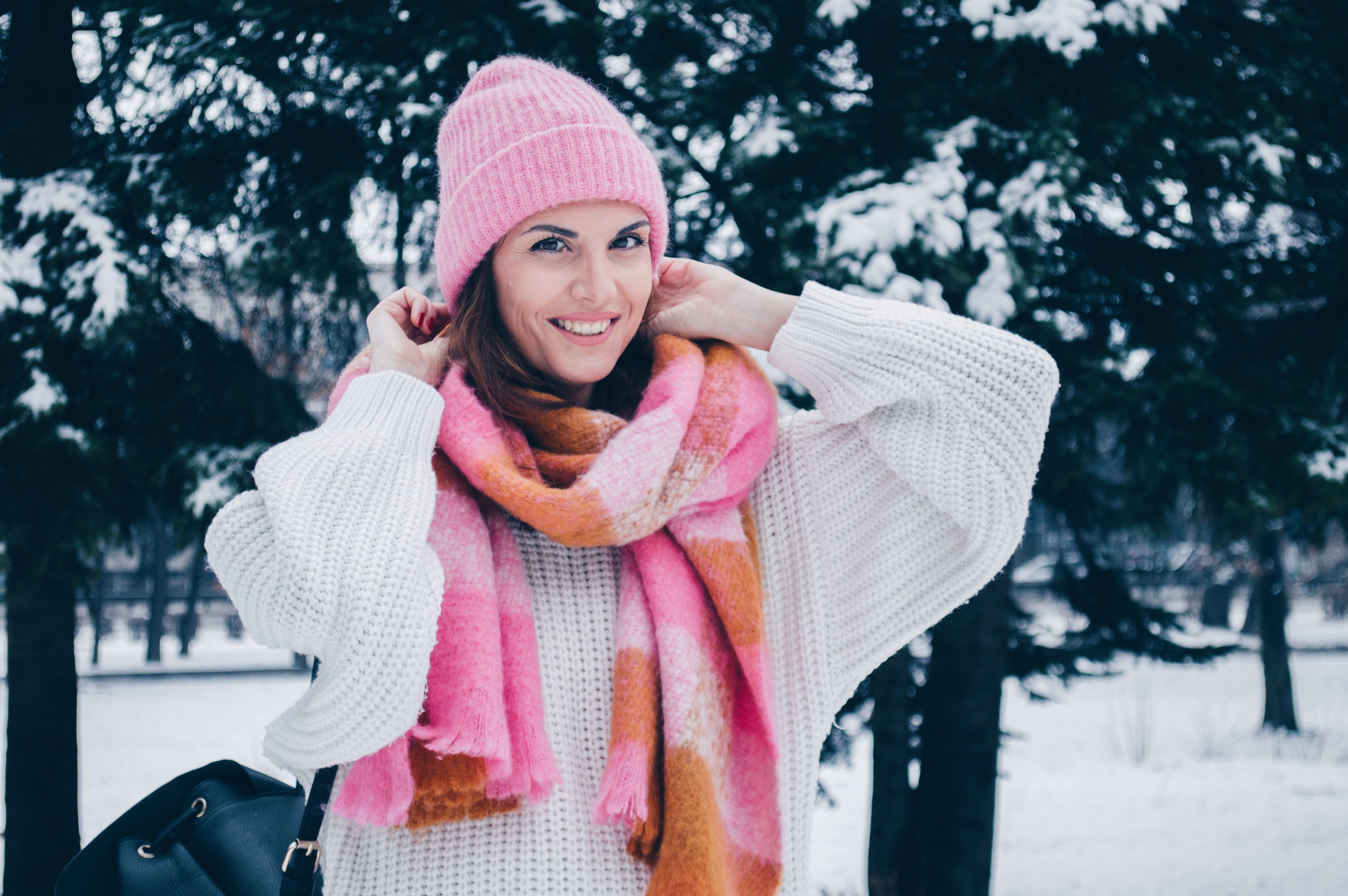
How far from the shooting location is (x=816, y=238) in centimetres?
410

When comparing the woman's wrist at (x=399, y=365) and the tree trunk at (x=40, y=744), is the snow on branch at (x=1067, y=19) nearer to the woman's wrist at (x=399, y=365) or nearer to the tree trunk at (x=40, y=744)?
the woman's wrist at (x=399, y=365)

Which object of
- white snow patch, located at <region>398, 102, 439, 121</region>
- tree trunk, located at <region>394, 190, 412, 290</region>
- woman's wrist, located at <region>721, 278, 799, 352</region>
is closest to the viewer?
woman's wrist, located at <region>721, 278, 799, 352</region>

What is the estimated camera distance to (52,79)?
491 centimetres

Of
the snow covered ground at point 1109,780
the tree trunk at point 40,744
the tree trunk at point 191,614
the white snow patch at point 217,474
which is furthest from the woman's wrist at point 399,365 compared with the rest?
the tree trunk at point 191,614

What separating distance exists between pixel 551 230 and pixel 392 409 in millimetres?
385

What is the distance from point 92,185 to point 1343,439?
5.48m

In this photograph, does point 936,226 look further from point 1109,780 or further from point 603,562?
point 1109,780

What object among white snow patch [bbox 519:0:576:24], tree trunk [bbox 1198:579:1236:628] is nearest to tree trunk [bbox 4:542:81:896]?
white snow patch [bbox 519:0:576:24]

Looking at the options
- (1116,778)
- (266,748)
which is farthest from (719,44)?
(1116,778)

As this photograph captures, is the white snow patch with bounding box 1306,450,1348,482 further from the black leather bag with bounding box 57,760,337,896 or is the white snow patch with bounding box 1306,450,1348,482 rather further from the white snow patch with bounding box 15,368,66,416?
the white snow patch with bounding box 15,368,66,416

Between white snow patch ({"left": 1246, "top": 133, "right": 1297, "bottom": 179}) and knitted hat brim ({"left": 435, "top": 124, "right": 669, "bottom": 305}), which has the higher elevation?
white snow patch ({"left": 1246, "top": 133, "right": 1297, "bottom": 179})

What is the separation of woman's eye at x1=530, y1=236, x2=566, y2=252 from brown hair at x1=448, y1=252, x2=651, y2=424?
99mm

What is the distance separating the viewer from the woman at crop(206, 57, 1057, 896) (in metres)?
1.32

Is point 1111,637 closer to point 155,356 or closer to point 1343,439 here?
point 1343,439
